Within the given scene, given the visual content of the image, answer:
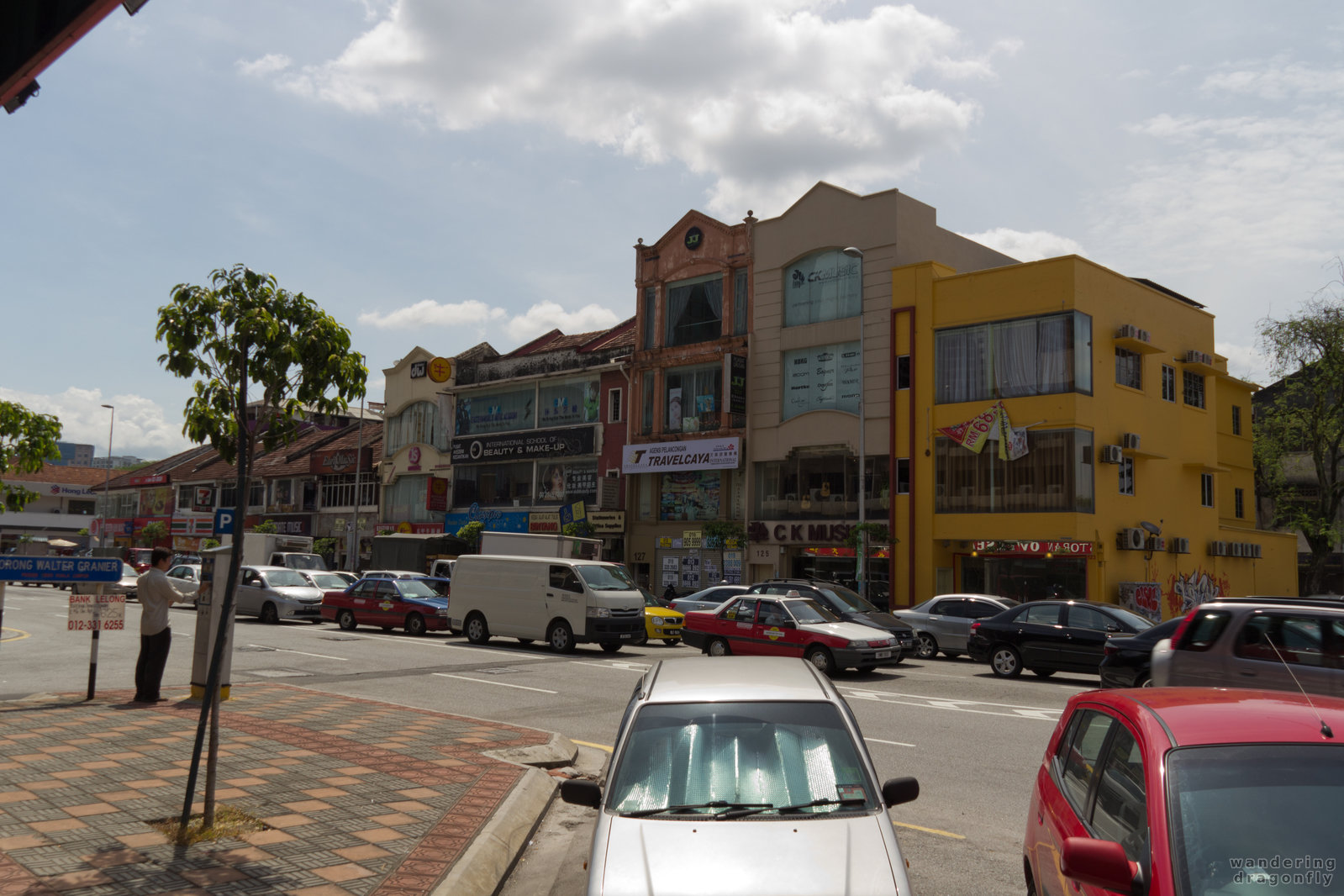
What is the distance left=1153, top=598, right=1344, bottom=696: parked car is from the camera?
9.77 metres

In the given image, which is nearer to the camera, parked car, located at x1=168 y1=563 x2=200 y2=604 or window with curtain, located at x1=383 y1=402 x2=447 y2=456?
parked car, located at x1=168 y1=563 x2=200 y2=604

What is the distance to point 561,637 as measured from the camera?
21953mm

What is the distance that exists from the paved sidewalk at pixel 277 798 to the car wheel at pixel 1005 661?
11.0 meters

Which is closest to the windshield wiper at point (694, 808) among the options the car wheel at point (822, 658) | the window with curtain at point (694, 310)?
the car wheel at point (822, 658)

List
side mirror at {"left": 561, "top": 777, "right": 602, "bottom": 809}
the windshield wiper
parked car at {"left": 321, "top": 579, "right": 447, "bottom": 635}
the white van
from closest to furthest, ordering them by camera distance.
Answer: the windshield wiper, side mirror at {"left": 561, "top": 777, "right": 602, "bottom": 809}, the white van, parked car at {"left": 321, "top": 579, "right": 447, "bottom": 635}

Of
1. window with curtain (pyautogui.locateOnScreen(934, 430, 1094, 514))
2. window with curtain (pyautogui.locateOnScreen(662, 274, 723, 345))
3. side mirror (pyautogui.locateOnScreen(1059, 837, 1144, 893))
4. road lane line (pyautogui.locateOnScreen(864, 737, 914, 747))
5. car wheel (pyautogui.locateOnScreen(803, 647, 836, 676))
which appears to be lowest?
road lane line (pyautogui.locateOnScreen(864, 737, 914, 747))

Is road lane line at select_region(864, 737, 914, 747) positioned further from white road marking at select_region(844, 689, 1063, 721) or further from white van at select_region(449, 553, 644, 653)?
white van at select_region(449, 553, 644, 653)

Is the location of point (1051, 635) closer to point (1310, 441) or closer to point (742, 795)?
point (742, 795)

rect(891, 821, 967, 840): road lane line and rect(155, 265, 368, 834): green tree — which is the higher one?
rect(155, 265, 368, 834): green tree

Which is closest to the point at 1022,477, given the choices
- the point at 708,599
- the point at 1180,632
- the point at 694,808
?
the point at 708,599

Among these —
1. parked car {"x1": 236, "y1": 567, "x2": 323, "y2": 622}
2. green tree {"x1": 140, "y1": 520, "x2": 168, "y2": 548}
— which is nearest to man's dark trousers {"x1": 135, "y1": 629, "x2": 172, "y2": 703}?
parked car {"x1": 236, "y1": 567, "x2": 323, "y2": 622}

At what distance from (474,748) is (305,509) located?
5420 cm

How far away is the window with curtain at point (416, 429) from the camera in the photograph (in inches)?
2009

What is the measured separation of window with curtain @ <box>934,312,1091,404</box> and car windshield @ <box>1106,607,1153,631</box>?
1304cm
